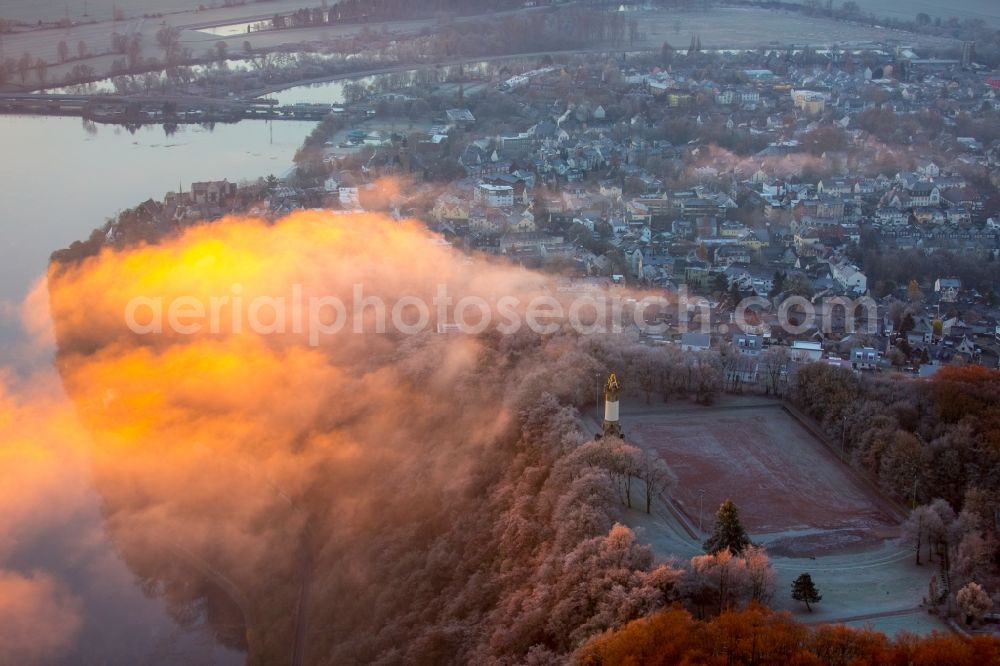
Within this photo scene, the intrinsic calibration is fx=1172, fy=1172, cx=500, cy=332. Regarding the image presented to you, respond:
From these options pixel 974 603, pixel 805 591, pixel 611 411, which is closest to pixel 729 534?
pixel 805 591

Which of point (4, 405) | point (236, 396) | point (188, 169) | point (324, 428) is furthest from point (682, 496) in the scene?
point (188, 169)

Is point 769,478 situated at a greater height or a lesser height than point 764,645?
lesser

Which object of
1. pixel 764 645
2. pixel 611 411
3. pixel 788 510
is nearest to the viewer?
pixel 764 645

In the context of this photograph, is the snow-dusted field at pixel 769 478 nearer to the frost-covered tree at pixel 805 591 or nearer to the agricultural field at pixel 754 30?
the frost-covered tree at pixel 805 591

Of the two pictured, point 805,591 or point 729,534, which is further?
point 729,534

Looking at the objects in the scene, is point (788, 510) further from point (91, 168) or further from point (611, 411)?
point (91, 168)

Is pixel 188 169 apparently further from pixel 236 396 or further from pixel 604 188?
pixel 236 396

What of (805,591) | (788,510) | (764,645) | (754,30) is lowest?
(788,510)

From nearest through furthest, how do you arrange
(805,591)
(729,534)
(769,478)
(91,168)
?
(805,591) → (729,534) → (769,478) → (91,168)

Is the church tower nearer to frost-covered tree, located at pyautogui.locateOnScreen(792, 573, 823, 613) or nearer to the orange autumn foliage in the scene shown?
frost-covered tree, located at pyautogui.locateOnScreen(792, 573, 823, 613)
